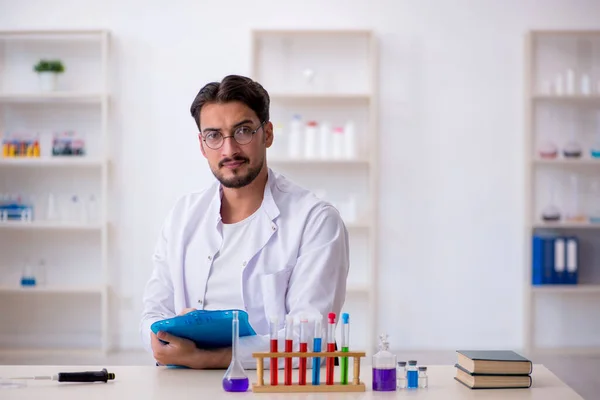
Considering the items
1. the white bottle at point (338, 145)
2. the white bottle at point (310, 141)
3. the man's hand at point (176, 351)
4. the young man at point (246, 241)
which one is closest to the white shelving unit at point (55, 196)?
the white bottle at point (310, 141)

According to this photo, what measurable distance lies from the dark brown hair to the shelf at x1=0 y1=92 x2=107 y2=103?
2.74 m

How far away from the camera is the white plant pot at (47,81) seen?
5121mm

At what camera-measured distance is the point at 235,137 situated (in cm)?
246

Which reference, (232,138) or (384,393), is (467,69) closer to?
(232,138)

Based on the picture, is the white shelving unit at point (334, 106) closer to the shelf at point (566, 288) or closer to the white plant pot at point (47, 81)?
the shelf at point (566, 288)

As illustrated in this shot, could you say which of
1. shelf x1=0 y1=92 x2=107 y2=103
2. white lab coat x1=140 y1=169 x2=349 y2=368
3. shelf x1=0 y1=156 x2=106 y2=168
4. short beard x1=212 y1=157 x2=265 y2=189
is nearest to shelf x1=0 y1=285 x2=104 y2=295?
shelf x1=0 y1=156 x2=106 y2=168

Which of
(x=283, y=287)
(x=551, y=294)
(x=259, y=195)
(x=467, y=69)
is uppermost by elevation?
(x=467, y=69)

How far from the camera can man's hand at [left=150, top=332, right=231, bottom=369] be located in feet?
7.16

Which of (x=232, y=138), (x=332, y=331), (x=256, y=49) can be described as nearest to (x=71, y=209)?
(x=256, y=49)

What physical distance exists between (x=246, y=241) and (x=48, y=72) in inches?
121

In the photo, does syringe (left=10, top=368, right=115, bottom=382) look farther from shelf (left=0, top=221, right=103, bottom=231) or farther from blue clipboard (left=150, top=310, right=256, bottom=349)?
shelf (left=0, top=221, right=103, bottom=231)

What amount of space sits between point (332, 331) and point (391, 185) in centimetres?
333

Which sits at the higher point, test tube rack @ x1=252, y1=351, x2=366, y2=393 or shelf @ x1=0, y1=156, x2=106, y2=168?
shelf @ x1=0, y1=156, x2=106, y2=168

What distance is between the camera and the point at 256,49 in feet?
16.8
